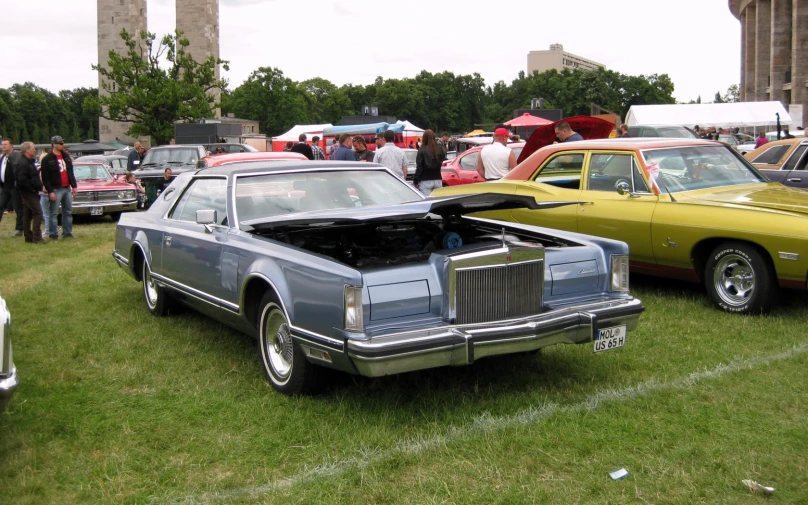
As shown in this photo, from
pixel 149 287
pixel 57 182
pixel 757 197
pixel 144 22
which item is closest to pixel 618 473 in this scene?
pixel 757 197

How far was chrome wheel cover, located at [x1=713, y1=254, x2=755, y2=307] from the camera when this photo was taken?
6.69m

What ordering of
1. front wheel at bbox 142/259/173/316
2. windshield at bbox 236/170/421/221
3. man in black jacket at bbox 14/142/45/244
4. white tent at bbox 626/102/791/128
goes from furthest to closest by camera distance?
white tent at bbox 626/102/791/128 → man in black jacket at bbox 14/142/45/244 → front wheel at bbox 142/259/173/316 → windshield at bbox 236/170/421/221

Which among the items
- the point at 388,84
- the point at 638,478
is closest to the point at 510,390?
the point at 638,478

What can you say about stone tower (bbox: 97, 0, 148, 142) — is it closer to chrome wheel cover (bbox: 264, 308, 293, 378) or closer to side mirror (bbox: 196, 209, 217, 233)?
side mirror (bbox: 196, 209, 217, 233)

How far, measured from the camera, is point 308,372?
4.71 m

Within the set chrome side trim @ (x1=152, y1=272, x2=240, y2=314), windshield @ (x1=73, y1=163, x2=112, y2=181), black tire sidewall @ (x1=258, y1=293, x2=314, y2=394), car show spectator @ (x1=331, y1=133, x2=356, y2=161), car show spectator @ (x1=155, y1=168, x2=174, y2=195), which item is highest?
car show spectator @ (x1=331, y1=133, x2=356, y2=161)

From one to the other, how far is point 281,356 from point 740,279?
4097mm

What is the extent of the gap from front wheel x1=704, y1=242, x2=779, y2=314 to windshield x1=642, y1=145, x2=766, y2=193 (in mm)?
883

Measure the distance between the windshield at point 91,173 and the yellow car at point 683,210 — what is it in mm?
11288

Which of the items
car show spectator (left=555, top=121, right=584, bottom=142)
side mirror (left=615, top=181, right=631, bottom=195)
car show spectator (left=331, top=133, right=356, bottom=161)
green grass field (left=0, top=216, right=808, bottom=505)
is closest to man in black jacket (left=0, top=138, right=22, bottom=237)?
car show spectator (left=331, top=133, right=356, bottom=161)

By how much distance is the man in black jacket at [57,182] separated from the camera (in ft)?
42.9

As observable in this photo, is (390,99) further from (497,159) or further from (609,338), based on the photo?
(609,338)

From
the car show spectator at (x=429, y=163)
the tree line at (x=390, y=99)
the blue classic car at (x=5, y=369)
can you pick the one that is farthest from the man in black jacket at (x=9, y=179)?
the tree line at (x=390, y=99)

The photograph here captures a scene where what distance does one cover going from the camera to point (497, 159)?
11.5m
